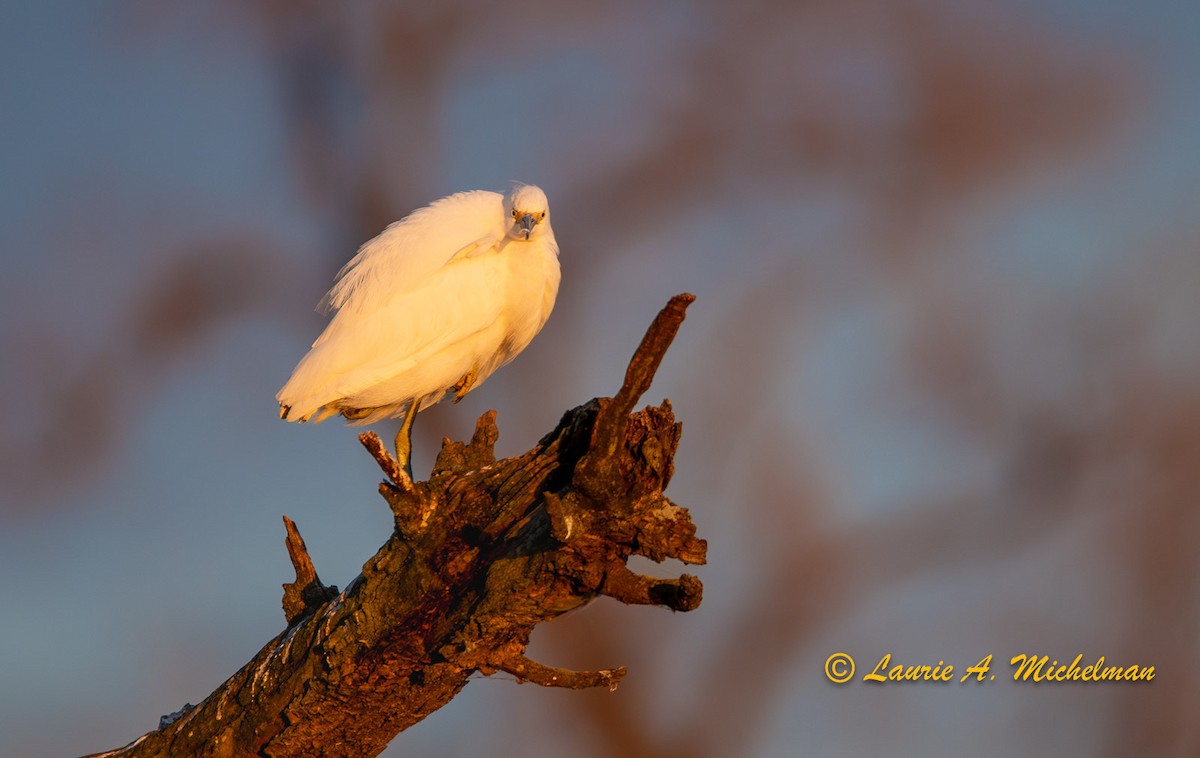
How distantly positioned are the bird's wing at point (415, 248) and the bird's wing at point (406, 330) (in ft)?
0.23

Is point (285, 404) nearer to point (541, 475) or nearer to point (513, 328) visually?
point (513, 328)

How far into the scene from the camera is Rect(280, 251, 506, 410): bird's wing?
652cm

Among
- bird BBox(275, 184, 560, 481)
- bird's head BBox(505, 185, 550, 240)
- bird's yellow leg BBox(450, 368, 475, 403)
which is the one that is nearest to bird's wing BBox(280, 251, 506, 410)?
bird BBox(275, 184, 560, 481)

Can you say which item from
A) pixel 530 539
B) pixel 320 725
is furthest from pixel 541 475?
pixel 320 725

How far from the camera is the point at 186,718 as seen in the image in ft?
18.4

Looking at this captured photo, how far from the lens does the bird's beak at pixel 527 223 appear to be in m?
6.77

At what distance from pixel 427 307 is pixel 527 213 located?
2.77 feet

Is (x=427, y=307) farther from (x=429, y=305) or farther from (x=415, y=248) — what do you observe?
(x=415, y=248)

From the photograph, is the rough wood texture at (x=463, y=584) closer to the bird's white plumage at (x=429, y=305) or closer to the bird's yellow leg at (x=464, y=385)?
the bird's white plumage at (x=429, y=305)

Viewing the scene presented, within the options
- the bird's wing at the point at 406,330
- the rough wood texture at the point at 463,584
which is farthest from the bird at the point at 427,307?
the rough wood texture at the point at 463,584

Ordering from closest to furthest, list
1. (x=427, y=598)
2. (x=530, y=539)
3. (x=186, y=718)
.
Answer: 1. (x=530, y=539)
2. (x=427, y=598)
3. (x=186, y=718)

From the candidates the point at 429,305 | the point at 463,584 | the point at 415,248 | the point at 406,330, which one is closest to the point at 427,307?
the point at 429,305

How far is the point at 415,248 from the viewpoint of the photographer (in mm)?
6844

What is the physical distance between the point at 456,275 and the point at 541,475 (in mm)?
2393
